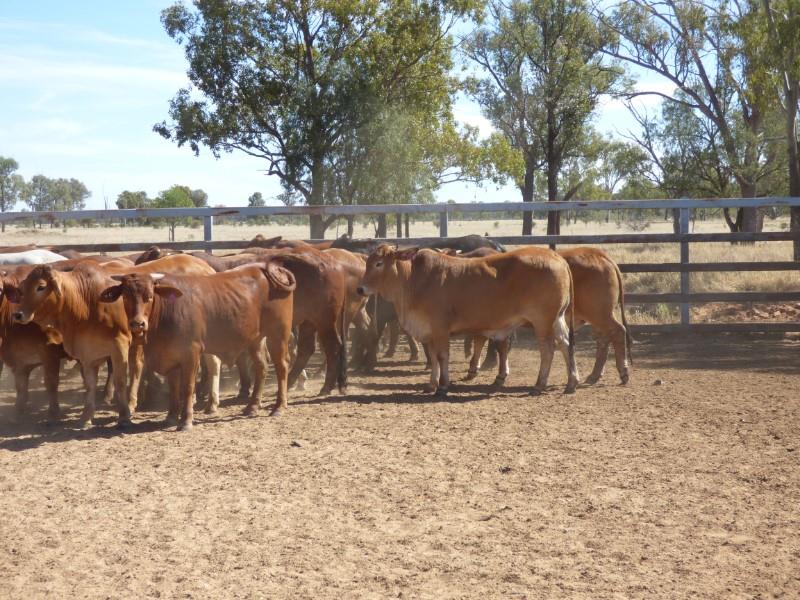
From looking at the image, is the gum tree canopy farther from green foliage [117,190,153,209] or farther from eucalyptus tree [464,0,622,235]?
green foliage [117,190,153,209]

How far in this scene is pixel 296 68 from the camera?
25.8m

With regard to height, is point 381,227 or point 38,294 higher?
point 381,227

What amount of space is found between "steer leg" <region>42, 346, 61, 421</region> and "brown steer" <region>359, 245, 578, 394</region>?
10.6 ft

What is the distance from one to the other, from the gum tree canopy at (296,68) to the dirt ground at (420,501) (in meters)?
16.0

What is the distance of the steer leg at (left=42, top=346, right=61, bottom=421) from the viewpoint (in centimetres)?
908

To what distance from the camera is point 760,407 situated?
918 cm

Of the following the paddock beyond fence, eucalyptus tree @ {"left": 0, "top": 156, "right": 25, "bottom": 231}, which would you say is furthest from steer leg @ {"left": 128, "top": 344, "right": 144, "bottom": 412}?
eucalyptus tree @ {"left": 0, "top": 156, "right": 25, "bottom": 231}

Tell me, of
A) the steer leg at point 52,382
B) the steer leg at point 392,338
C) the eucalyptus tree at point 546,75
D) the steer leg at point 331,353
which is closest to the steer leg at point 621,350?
the steer leg at point 331,353

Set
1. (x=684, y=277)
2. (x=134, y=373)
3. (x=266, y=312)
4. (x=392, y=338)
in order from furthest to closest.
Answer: (x=684, y=277) < (x=392, y=338) < (x=134, y=373) < (x=266, y=312)

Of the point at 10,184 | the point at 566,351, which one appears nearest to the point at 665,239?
the point at 566,351

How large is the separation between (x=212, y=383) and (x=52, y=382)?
1475mm

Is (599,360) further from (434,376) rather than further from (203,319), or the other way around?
(203,319)

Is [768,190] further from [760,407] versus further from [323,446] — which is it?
[323,446]

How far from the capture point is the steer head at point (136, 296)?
26.3ft
